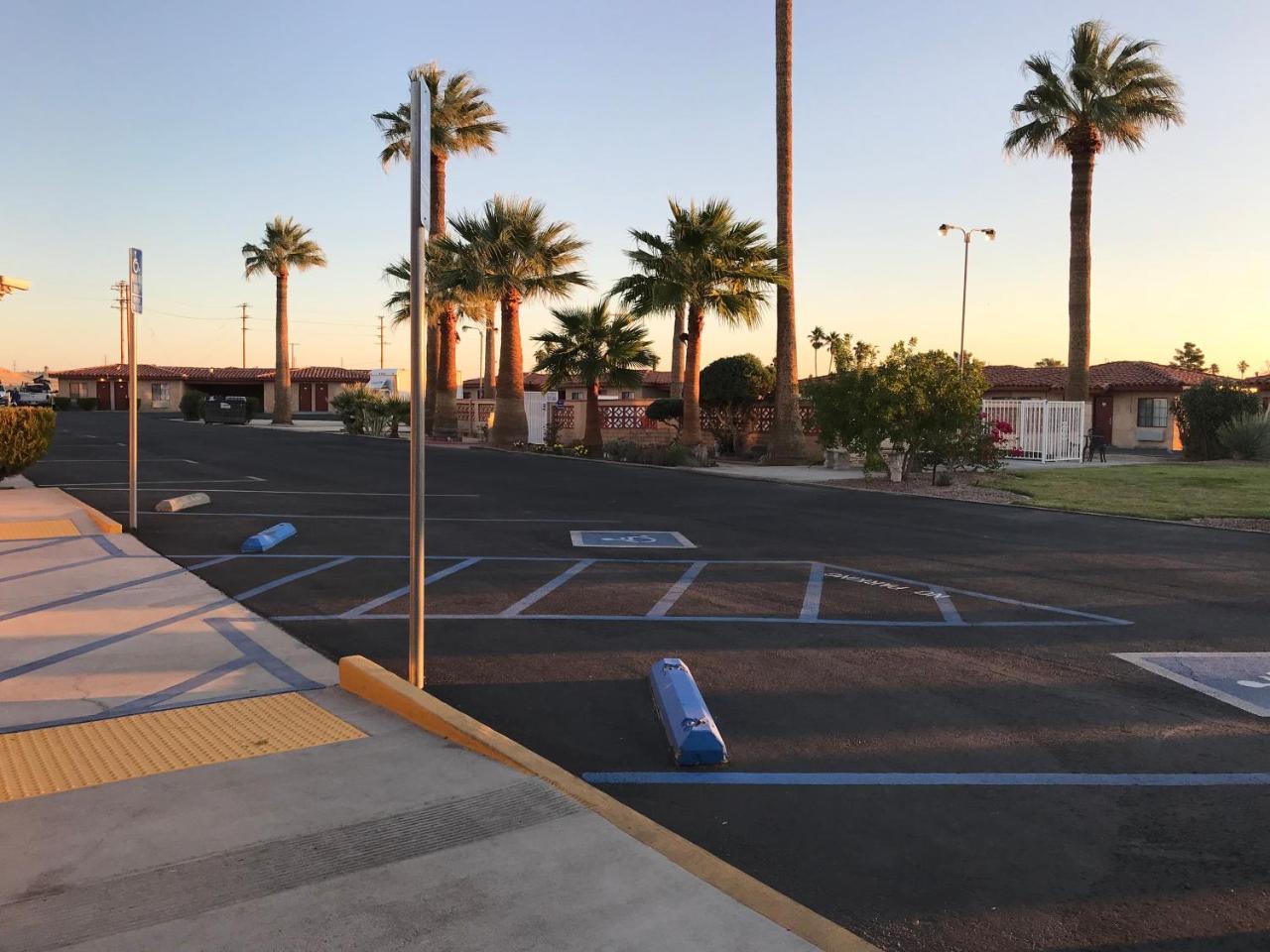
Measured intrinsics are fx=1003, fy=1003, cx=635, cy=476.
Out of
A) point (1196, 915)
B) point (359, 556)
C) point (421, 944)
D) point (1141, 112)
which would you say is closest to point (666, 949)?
point (421, 944)

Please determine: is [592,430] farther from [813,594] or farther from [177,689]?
[177,689]

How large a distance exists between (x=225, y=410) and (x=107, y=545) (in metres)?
48.5

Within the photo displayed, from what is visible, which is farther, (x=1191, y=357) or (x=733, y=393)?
(x=1191, y=357)

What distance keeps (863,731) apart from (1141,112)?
34168 millimetres

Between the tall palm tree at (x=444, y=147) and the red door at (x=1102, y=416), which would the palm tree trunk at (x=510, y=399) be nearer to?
the tall palm tree at (x=444, y=147)

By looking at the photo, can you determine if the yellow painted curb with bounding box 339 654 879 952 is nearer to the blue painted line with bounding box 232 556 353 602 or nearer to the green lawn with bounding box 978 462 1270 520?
the blue painted line with bounding box 232 556 353 602

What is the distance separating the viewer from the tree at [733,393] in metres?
31.7

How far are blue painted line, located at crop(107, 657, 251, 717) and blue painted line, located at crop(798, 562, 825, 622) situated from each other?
437 centimetres

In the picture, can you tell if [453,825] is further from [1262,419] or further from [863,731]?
[1262,419]

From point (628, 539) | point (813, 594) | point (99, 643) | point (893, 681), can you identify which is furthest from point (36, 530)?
point (893, 681)

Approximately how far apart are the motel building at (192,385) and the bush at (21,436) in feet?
243

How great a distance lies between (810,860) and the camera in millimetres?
3959

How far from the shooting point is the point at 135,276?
Result: 11539mm

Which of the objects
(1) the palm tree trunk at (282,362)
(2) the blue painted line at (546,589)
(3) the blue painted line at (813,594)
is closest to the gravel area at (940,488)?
(3) the blue painted line at (813,594)
